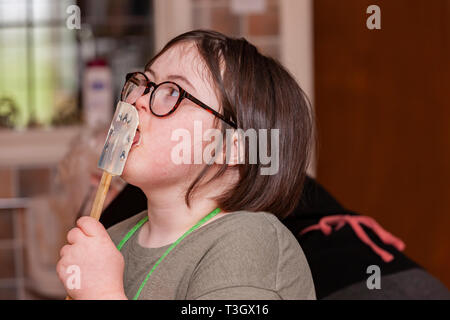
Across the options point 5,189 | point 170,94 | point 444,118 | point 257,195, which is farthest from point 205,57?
point 5,189

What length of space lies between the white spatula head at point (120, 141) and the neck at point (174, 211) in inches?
3.6

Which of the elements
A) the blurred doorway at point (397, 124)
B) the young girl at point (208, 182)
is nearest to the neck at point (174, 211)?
the young girl at point (208, 182)

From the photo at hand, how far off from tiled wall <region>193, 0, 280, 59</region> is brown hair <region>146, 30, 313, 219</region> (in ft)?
5.54

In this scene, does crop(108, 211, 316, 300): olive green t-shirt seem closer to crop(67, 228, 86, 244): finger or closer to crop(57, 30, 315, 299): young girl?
crop(57, 30, 315, 299): young girl

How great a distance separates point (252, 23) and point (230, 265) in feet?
6.11

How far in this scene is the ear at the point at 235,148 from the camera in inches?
27.9

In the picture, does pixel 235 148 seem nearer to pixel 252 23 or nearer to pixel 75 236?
pixel 75 236

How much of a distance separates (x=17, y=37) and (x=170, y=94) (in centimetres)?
262

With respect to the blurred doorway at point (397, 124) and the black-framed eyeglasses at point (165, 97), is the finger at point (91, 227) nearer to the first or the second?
the black-framed eyeglasses at point (165, 97)

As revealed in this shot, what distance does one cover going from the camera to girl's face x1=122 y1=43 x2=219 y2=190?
0.68m

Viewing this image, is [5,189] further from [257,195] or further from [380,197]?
[257,195]

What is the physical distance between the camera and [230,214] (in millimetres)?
725

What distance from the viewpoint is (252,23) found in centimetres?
240
